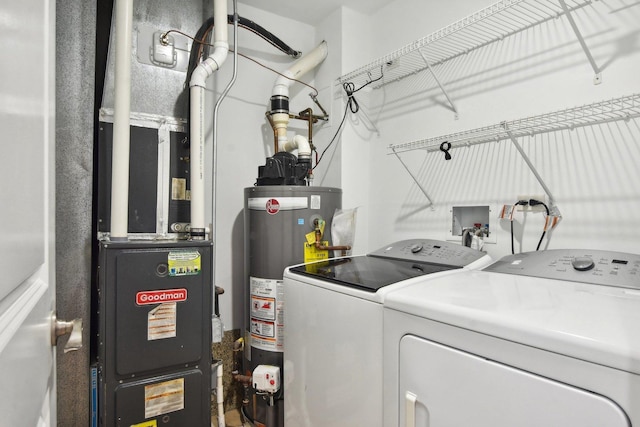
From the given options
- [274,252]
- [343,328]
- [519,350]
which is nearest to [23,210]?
[519,350]

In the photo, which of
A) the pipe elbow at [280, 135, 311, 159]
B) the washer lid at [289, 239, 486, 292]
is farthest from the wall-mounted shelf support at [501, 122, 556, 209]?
the pipe elbow at [280, 135, 311, 159]

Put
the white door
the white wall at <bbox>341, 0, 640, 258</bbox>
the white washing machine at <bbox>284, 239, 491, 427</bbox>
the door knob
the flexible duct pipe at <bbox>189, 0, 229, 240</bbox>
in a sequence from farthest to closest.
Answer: the flexible duct pipe at <bbox>189, 0, 229, 240</bbox> < the white wall at <bbox>341, 0, 640, 258</bbox> < the white washing machine at <bbox>284, 239, 491, 427</bbox> < the door knob < the white door

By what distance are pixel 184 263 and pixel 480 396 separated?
1.24 meters

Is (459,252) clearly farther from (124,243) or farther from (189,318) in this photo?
(124,243)

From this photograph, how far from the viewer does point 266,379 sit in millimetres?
1785

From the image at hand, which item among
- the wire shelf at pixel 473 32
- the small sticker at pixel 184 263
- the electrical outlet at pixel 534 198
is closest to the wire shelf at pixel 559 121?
the electrical outlet at pixel 534 198

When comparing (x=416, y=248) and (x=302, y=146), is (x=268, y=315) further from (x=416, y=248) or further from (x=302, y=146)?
(x=302, y=146)

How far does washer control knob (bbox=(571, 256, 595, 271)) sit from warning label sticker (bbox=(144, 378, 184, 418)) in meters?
1.63

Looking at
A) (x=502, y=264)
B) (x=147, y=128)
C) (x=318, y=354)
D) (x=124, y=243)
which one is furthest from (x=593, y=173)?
(x=147, y=128)

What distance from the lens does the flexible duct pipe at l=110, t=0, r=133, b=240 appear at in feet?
4.98

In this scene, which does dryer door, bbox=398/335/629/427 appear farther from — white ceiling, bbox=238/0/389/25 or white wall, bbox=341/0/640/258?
white ceiling, bbox=238/0/389/25

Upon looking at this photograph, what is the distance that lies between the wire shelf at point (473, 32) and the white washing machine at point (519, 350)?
106 centimetres

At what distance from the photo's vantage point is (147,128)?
1833mm

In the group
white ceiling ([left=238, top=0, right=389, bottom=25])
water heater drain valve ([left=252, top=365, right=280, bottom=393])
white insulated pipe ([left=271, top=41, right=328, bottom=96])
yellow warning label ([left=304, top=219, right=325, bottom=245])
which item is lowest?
water heater drain valve ([left=252, top=365, right=280, bottom=393])
